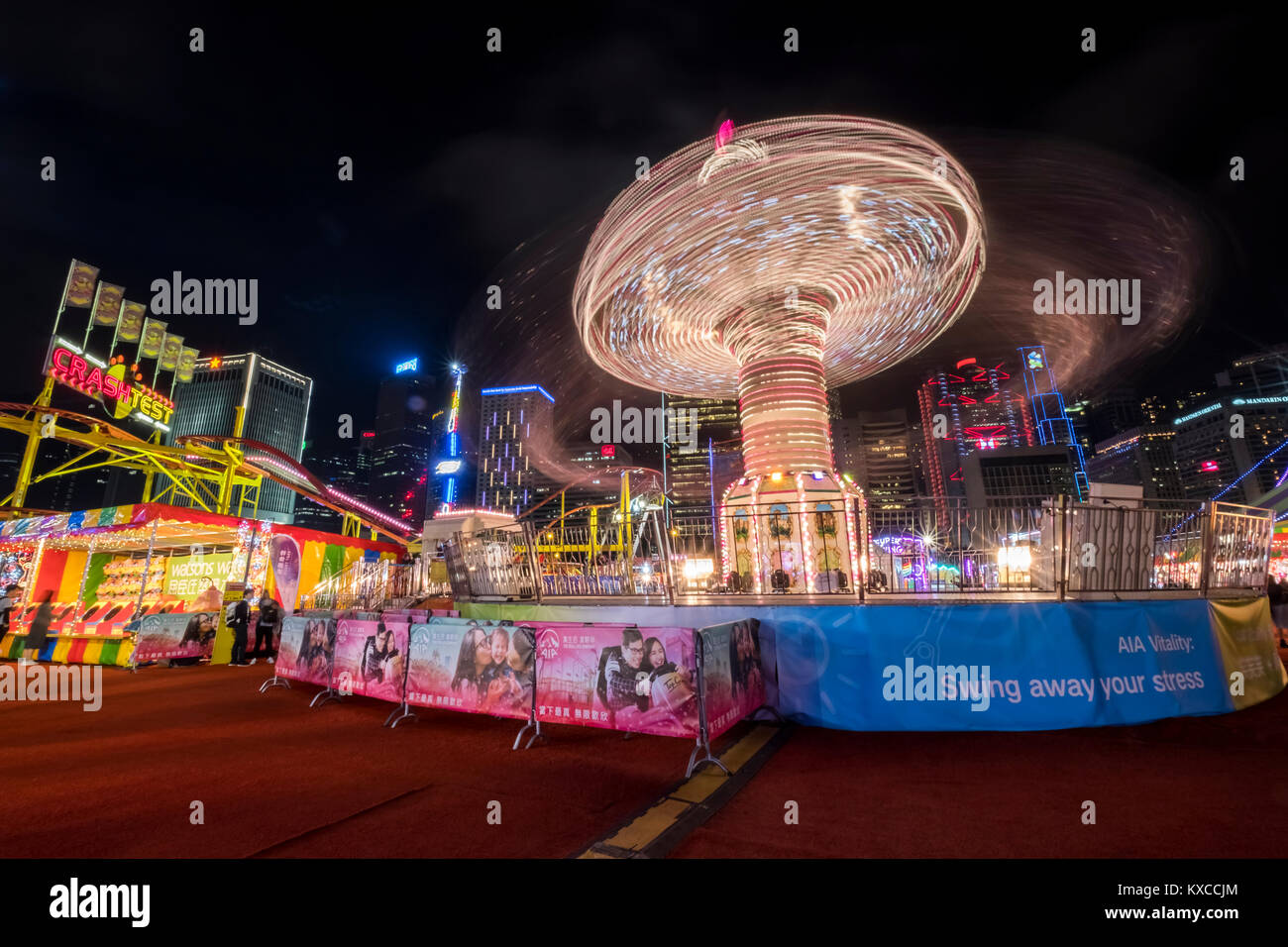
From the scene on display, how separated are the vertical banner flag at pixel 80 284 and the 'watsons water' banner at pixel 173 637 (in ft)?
57.7

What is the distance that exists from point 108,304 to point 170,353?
149 inches

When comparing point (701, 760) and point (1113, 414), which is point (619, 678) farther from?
point (1113, 414)

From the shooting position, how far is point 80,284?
2248cm

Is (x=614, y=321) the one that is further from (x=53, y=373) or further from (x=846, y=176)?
(x=53, y=373)

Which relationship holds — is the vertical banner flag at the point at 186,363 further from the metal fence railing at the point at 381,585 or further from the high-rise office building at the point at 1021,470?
the high-rise office building at the point at 1021,470

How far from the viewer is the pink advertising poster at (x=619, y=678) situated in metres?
5.27

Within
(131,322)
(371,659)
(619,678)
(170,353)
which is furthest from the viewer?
(170,353)

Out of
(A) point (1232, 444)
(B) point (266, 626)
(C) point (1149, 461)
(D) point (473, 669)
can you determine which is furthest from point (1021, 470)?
(D) point (473, 669)

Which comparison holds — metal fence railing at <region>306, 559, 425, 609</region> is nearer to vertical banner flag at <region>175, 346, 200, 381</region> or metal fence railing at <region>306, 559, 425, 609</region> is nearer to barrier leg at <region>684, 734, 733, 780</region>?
barrier leg at <region>684, 734, 733, 780</region>

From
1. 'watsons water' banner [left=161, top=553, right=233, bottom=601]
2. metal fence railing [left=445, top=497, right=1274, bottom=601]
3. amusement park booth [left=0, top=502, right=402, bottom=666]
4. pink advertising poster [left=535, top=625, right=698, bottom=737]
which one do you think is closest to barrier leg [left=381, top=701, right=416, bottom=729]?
pink advertising poster [left=535, top=625, right=698, bottom=737]

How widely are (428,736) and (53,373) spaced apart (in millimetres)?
25762

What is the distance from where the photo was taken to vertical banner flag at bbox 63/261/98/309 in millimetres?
22109
